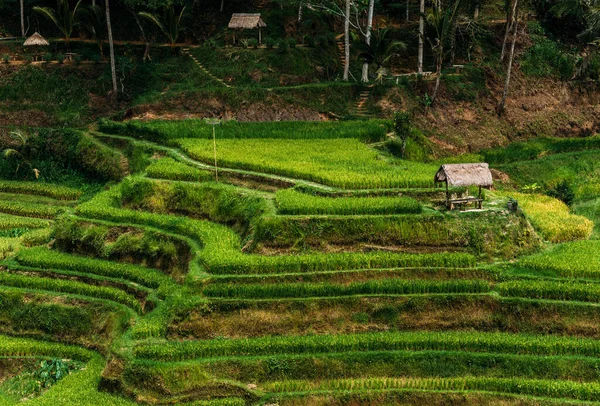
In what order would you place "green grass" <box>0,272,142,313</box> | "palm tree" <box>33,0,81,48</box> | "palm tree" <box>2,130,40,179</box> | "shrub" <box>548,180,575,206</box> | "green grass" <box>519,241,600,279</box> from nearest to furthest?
"green grass" <box>519,241,600,279</box>, "green grass" <box>0,272,142,313</box>, "shrub" <box>548,180,575,206</box>, "palm tree" <box>2,130,40,179</box>, "palm tree" <box>33,0,81,48</box>

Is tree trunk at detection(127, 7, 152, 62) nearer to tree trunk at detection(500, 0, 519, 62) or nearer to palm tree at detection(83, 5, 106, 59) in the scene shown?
palm tree at detection(83, 5, 106, 59)

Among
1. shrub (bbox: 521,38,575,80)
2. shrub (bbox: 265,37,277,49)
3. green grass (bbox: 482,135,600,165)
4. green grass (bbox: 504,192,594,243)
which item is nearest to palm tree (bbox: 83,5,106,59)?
shrub (bbox: 265,37,277,49)

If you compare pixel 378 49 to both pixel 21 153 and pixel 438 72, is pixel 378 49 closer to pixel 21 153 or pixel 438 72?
pixel 438 72

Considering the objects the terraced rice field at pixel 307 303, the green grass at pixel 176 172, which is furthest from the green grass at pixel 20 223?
the green grass at pixel 176 172

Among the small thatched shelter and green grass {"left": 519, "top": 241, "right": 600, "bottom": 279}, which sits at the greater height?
the small thatched shelter

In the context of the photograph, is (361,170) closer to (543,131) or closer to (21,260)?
(21,260)
